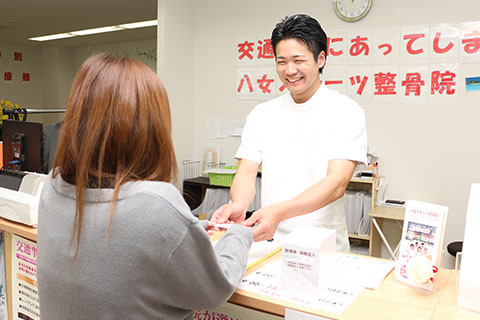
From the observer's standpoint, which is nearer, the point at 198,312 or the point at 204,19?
the point at 198,312

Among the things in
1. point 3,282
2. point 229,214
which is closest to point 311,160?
point 229,214

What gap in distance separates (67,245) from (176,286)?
0.81 feet

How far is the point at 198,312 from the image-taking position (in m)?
1.42

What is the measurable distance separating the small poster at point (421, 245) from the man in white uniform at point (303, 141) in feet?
1.62

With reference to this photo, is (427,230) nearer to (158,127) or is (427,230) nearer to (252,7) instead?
(158,127)

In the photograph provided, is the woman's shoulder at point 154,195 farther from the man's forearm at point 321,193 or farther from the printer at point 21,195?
the printer at point 21,195

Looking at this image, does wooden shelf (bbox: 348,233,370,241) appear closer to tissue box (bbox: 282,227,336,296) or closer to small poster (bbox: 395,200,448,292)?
small poster (bbox: 395,200,448,292)

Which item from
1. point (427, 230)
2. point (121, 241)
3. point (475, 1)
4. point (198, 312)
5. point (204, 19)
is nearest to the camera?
point (121, 241)

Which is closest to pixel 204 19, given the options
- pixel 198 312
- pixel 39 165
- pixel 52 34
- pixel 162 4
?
pixel 162 4

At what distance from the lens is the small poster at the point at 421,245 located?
1.19 meters

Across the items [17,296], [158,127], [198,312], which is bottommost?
[17,296]

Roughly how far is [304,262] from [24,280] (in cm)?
140

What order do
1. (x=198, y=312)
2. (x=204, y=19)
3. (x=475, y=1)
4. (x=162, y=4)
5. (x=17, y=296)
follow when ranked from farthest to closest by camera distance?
(x=204, y=19), (x=162, y=4), (x=475, y=1), (x=17, y=296), (x=198, y=312)

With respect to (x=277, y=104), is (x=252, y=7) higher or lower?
higher
